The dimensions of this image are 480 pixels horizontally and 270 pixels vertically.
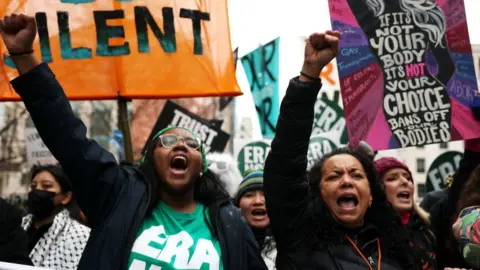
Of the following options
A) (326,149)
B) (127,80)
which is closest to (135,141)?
(326,149)

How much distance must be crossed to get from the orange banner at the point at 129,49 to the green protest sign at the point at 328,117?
3765mm

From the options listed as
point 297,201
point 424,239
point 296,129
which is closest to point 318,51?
point 296,129

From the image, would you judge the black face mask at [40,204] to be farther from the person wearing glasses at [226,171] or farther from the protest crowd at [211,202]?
the person wearing glasses at [226,171]

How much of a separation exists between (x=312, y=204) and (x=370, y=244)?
31cm

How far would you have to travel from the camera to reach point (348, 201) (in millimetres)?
3816

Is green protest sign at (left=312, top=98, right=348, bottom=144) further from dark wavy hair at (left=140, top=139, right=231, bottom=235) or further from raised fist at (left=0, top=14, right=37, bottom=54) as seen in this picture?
raised fist at (left=0, top=14, right=37, bottom=54)

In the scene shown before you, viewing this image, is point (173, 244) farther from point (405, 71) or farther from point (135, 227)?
point (405, 71)

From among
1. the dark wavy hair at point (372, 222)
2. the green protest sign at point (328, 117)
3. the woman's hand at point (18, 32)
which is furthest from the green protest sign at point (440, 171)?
the woman's hand at point (18, 32)

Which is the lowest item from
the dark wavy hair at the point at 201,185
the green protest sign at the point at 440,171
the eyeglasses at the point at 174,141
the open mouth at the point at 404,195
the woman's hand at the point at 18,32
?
the green protest sign at the point at 440,171

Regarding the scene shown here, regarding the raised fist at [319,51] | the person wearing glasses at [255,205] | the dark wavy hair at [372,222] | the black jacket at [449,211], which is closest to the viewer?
the raised fist at [319,51]

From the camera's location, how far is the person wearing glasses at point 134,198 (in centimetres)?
334

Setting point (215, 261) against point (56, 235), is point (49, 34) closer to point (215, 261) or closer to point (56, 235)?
point (56, 235)

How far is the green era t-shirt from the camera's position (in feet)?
11.3

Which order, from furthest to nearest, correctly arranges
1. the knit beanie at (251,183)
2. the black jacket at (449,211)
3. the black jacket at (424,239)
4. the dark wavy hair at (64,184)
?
the dark wavy hair at (64,184) → the knit beanie at (251,183) → the black jacket at (449,211) → the black jacket at (424,239)
